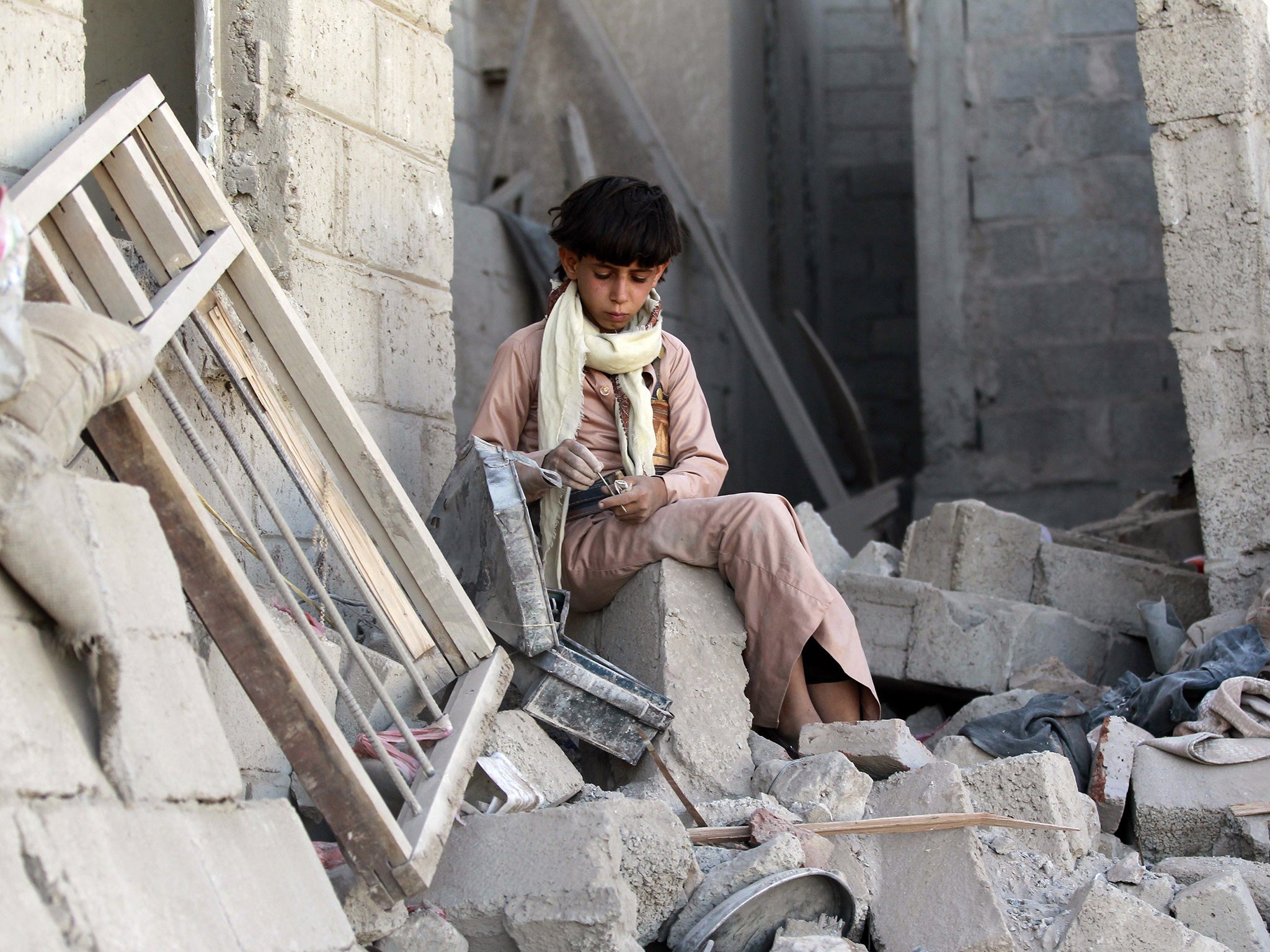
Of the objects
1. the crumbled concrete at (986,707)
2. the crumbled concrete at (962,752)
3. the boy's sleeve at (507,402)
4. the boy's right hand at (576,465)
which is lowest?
the crumbled concrete at (986,707)

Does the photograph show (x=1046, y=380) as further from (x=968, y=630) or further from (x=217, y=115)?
(x=217, y=115)

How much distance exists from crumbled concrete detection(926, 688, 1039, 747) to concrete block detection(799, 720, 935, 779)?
0.94 meters

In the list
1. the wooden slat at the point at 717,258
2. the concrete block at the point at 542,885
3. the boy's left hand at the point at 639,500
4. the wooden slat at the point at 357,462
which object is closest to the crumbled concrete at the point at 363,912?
the concrete block at the point at 542,885

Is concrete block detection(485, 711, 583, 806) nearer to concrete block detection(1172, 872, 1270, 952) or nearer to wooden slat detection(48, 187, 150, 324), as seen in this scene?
wooden slat detection(48, 187, 150, 324)

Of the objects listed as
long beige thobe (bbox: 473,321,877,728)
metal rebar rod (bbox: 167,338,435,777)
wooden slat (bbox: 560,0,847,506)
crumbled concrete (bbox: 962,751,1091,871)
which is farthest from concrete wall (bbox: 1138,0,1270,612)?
metal rebar rod (bbox: 167,338,435,777)

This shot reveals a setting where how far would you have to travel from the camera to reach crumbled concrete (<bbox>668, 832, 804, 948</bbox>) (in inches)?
112

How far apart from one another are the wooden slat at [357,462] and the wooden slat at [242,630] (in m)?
0.69

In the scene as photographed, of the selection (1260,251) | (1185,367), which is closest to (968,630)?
(1185,367)

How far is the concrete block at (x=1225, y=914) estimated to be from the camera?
123 inches

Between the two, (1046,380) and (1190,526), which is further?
(1046,380)

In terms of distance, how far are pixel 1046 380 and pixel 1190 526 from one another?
2.46m

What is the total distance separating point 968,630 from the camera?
4973mm

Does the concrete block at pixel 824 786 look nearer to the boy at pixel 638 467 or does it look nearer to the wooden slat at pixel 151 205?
the boy at pixel 638 467

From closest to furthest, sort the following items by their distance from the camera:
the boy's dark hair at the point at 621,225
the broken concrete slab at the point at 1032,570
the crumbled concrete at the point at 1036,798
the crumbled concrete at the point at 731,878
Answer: the crumbled concrete at the point at 731,878
the crumbled concrete at the point at 1036,798
the boy's dark hair at the point at 621,225
the broken concrete slab at the point at 1032,570
